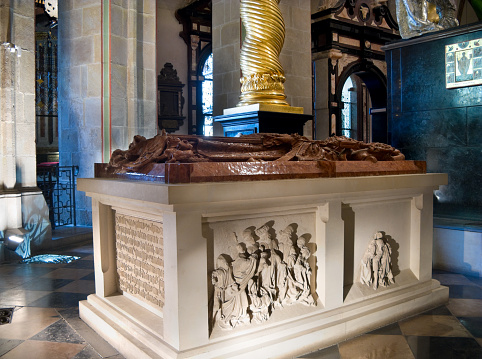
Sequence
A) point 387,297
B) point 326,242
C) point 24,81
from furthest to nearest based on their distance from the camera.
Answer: point 24,81, point 387,297, point 326,242

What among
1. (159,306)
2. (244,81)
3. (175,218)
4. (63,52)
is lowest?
(159,306)

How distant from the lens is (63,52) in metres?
6.61

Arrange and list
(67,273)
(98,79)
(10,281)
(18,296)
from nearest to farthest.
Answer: (18,296), (10,281), (67,273), (98,79)

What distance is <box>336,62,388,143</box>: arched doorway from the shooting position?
11.3m

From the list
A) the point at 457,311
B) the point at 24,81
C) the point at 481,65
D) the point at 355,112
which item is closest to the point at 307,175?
the point at 457,311

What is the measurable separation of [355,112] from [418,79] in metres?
8.51

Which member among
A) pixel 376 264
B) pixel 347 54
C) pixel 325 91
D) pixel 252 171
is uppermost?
pixel 347 54

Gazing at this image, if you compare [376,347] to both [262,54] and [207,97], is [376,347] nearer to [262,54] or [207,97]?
[262,54]

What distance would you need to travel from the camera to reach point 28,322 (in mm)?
2916

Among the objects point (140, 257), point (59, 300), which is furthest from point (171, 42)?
point (140, 257)

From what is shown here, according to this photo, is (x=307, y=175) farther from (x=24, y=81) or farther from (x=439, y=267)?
(x=24, y=81)

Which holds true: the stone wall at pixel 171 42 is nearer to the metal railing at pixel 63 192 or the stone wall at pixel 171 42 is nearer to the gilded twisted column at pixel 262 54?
the metal railing at pixel 63 192

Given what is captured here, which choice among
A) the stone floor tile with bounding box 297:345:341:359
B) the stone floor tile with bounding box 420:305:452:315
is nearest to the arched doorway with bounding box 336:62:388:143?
the stone floor tile with bounding box 420:305:452:315

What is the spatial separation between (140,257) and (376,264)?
1.42m
